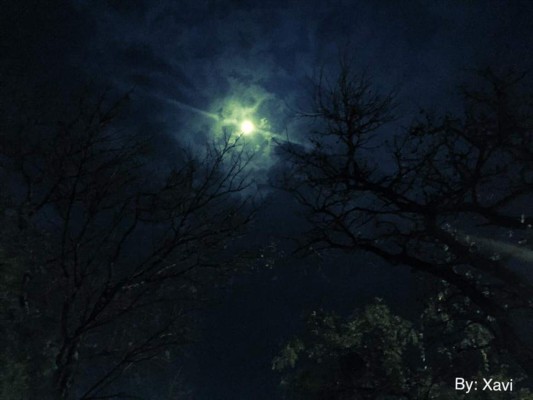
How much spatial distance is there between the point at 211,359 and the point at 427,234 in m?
60.5

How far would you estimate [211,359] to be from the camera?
60.9 meters

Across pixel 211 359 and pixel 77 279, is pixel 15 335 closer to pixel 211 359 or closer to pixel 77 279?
pixel 77 279

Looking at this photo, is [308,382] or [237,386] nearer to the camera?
[308,382]

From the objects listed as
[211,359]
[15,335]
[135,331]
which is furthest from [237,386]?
[15,335]

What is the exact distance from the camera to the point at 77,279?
6.47 m

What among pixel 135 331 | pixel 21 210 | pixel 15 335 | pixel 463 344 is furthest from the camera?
pixel 135 331

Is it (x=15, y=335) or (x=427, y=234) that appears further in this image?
(x=15, y=335)

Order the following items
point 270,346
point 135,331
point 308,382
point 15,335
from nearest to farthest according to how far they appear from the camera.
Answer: point 15,335
point 308,382
point 135,331
point 270,346

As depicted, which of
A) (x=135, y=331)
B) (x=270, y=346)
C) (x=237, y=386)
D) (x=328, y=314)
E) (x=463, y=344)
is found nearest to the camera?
(x=463, y=344)

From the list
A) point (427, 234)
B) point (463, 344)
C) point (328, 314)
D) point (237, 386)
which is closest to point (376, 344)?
point (328, 314)

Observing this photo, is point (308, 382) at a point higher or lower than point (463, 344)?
lower

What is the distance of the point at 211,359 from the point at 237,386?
20.9 ft

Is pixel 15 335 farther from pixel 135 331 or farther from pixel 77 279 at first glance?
pixel 135 331

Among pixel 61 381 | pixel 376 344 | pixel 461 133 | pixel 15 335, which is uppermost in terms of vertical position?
pixel 461 133
